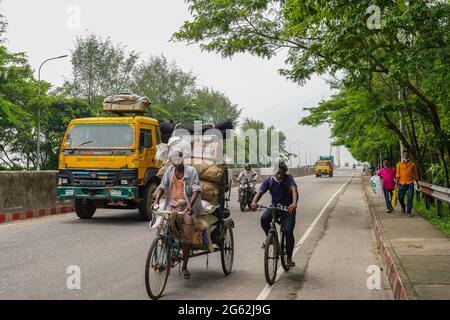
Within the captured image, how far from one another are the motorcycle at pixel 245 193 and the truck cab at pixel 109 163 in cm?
480

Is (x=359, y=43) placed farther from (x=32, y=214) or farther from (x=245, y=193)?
(x=32, y=214)

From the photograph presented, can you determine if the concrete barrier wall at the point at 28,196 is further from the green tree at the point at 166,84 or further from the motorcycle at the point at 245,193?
the green tree at the point at 166,84

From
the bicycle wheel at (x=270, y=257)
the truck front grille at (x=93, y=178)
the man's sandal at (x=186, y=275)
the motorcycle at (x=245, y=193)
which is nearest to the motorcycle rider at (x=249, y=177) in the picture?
the motorcycle at (x=245, y=193)

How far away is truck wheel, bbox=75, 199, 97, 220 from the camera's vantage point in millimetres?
14156

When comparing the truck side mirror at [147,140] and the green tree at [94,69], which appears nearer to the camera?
the truck side mirror at [147,140]

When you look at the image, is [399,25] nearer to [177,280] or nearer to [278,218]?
[278,218]

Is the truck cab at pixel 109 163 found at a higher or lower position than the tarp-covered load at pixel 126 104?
lower

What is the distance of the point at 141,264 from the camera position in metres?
8.13

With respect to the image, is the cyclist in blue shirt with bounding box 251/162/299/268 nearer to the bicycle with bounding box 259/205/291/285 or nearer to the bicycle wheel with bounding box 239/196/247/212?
the bicycle with bounding box 259/205/291/285

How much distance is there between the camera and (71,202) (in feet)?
58.3

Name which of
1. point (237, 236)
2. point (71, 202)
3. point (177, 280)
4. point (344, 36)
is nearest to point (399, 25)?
point (344, 36)

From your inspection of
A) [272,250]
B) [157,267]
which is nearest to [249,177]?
[272,250]

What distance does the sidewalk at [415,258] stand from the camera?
232 inches

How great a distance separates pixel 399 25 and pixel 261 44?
860 cm
